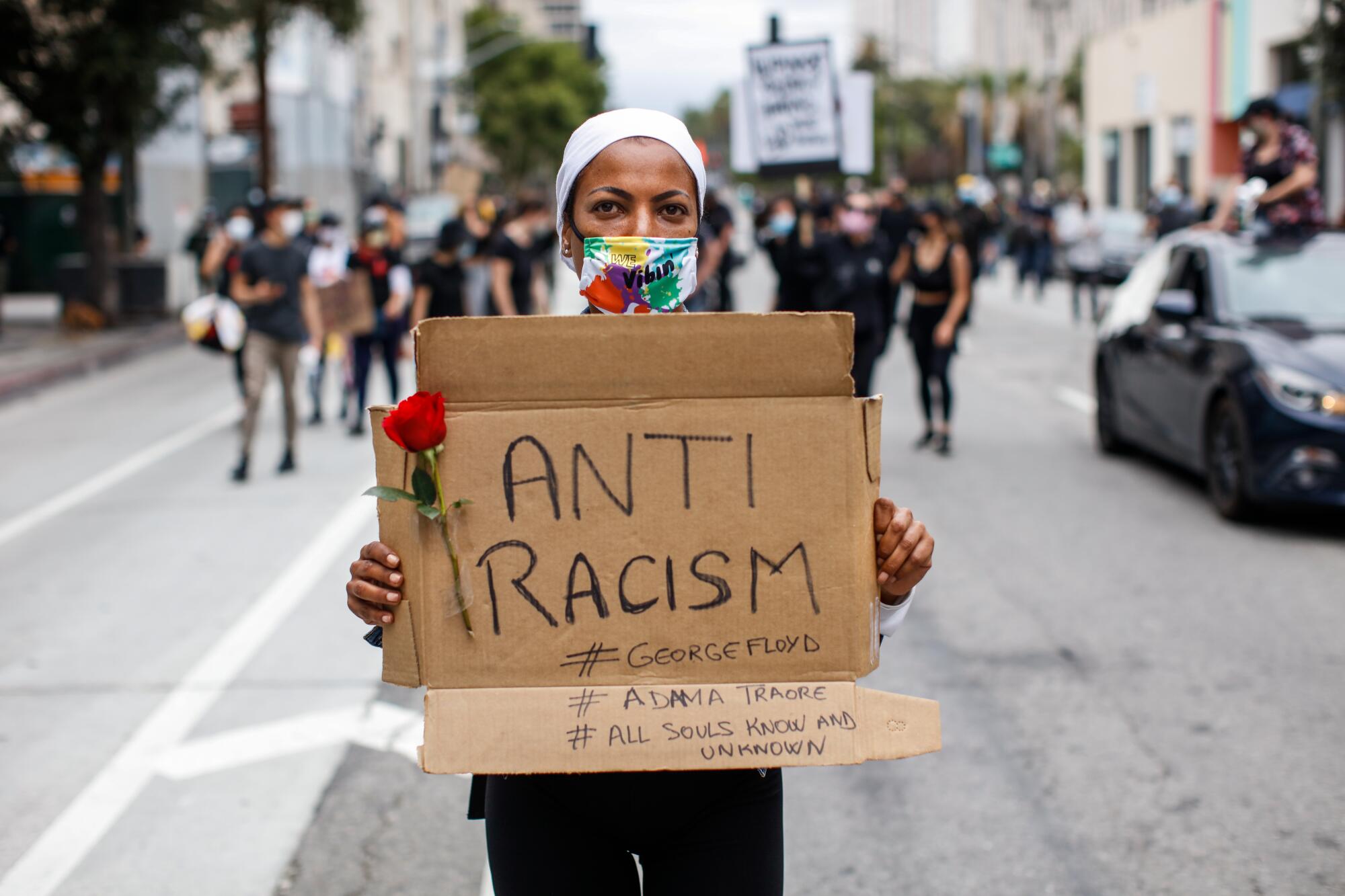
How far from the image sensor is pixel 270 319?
36.4ft

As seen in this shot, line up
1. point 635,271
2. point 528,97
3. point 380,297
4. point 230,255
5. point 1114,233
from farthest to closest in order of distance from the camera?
point 528,97, point 1114,233, point 380,297, point 230,255, point 635,271

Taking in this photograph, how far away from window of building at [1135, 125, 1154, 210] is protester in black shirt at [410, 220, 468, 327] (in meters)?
37.7

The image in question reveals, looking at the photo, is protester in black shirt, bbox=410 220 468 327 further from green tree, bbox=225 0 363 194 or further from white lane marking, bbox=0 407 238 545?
green tree, bbox=225 0 363 194

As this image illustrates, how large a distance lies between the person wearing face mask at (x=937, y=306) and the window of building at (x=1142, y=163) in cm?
3750

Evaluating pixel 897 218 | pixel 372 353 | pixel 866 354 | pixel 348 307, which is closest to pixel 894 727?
pixel 866 354

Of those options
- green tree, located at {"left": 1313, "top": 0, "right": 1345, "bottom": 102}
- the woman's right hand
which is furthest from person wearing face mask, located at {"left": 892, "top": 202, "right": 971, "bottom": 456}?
the woman's right hand

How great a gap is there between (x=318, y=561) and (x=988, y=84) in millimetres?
83669

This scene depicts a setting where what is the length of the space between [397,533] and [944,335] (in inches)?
378

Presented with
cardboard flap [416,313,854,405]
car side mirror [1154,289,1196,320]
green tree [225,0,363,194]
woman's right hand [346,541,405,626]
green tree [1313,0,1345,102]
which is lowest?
woman's right hand [346,541,405,626]

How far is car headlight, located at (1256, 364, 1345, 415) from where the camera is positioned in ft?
26.6

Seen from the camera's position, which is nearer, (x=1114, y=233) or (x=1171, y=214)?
(x=1171, y=214)

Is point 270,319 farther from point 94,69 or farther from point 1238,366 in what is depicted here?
point 94,69

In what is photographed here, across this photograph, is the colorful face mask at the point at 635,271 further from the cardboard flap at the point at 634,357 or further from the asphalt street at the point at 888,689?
the asphalt street at the point at 888,689

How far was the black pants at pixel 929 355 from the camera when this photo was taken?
451 inches
